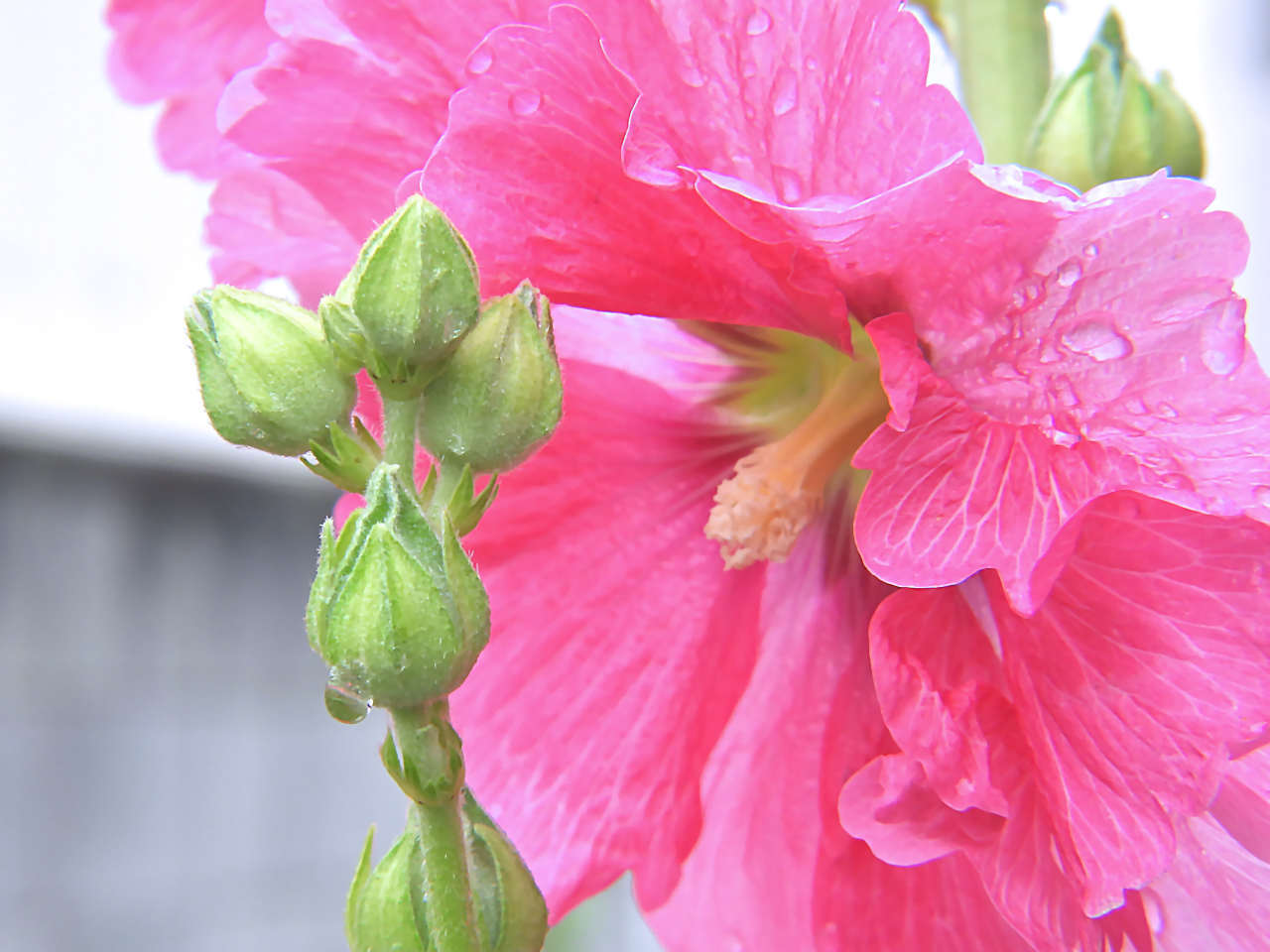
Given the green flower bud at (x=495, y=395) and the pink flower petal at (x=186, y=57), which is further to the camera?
the pink flower petal at (x=186, y=57)

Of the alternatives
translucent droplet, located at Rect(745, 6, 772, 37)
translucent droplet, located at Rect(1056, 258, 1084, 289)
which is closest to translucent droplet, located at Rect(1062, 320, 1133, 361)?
translucent droplet, located at Rect(1056, 258, 1084, 289)

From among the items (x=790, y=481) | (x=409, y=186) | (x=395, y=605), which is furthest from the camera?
(x=790, y=481)

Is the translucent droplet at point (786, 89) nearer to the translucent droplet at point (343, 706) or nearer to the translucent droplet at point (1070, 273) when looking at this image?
the translucent droplet at point (1070, 273)

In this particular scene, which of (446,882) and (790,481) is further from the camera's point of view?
(790,481)

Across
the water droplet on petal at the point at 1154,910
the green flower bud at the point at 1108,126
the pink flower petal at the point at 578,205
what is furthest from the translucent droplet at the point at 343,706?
the green flower bud at the point at 1108,126

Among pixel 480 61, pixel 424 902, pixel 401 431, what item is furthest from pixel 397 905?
pixel 480 61

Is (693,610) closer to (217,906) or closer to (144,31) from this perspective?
(144,31)

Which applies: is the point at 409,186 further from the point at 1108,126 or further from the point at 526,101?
the point at 1108,126
